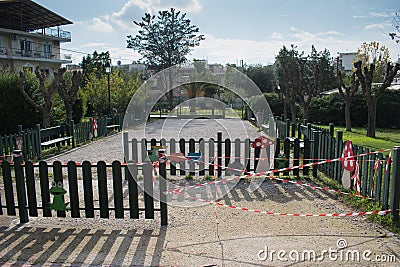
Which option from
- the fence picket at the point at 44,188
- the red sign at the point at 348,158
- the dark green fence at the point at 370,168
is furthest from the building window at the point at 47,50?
the red sign at the point at 348,158

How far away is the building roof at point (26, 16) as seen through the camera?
3406 centimetres

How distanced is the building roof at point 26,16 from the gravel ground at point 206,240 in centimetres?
3404

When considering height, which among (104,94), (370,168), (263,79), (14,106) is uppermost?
(263,79)

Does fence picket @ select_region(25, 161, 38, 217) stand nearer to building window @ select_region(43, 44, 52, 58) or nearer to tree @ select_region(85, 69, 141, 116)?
tree @ select_region(85, 69, 141, 116)

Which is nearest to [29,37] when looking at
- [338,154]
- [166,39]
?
[166,39]

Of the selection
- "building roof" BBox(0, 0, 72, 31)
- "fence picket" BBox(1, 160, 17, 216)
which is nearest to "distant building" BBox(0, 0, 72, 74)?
"building roof" BBox(0, 0, 72, 31)

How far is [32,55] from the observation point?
39.2 m

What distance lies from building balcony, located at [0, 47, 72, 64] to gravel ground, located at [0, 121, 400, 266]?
117 feet

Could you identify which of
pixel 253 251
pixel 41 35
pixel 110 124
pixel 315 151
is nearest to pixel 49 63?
pixel 41 35

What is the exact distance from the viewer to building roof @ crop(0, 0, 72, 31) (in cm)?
3406

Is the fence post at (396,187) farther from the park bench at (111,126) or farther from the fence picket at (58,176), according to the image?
the park bench at (111,126)

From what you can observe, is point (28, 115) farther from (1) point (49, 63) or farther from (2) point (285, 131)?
(1) point (49, 63)

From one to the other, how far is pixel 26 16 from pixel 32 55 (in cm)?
418

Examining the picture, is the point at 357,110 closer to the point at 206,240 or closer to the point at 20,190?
the point at 206,240
